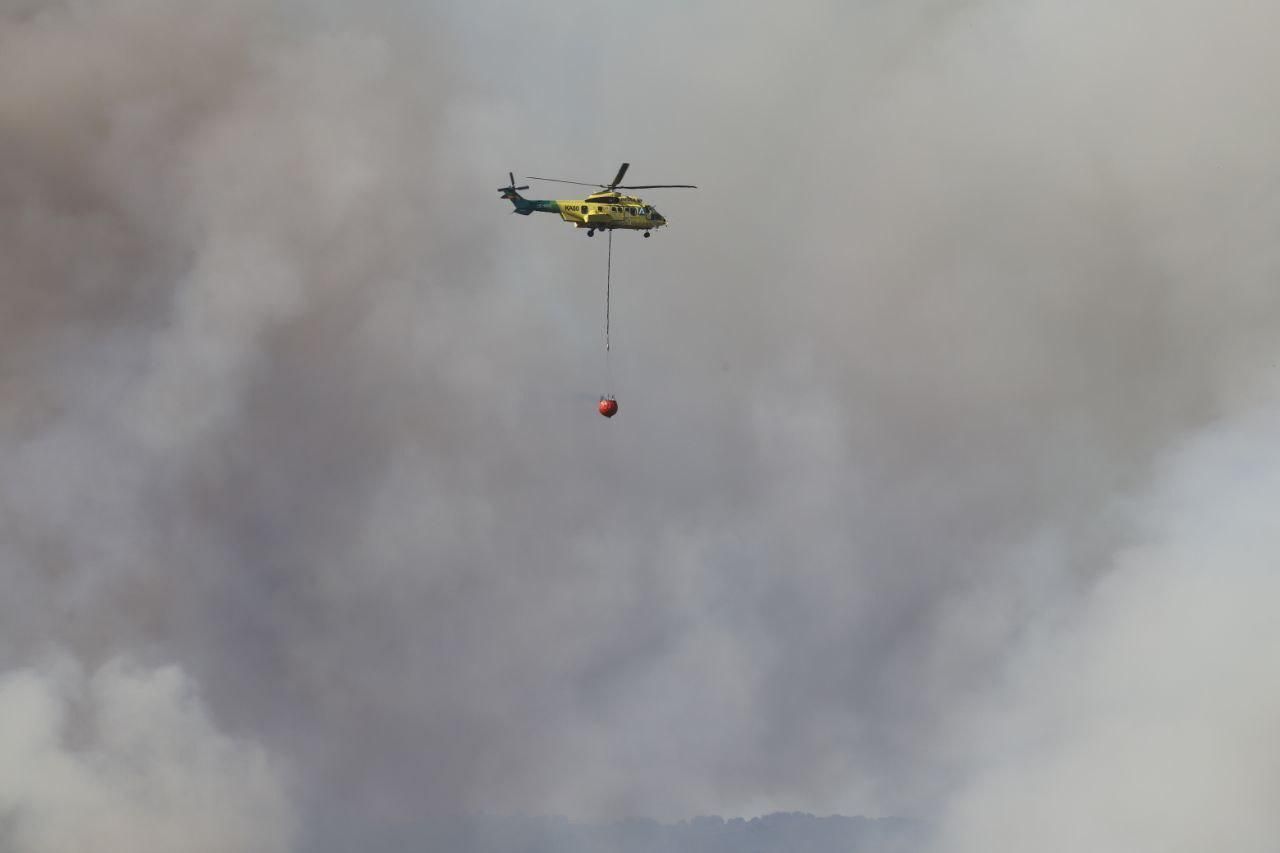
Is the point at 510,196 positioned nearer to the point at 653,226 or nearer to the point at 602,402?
the point at 653,226

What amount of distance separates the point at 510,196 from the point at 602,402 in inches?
697

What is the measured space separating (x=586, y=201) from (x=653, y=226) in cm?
554

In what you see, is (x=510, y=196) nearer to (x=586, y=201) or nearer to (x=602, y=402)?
(x=586, y=201)

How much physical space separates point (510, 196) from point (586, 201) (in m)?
6.13

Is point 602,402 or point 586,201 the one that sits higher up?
point 586,201

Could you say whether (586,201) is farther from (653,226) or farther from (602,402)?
(602,402)

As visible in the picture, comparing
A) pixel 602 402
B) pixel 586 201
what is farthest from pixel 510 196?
pixel 602 402

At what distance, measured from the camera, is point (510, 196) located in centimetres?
10075

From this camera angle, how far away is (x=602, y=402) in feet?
312

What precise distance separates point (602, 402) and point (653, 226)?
48.3 ft

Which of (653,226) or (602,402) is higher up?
(653,226)

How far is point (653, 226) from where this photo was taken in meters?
101

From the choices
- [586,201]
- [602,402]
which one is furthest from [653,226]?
[602,402]
